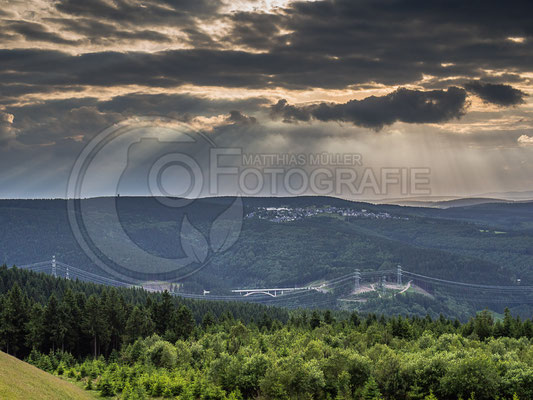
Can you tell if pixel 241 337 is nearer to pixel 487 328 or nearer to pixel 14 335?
pixel 14 335

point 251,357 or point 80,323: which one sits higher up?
point 251,357

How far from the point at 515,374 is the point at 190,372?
4812 cm

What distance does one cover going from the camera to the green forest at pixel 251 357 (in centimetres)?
8369

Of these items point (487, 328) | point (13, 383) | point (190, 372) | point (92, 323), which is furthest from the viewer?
point (487, 328)

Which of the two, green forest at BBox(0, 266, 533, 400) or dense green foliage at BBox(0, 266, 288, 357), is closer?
green forest at BBox(0, 266, 533, 400)

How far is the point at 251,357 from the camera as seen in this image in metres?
90.7

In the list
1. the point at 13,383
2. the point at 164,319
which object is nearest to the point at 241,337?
the point at 164,319

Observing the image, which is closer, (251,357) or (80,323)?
(251,357)

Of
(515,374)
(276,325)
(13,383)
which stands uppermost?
(13,383)

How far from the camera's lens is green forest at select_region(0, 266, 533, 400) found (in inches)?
3295

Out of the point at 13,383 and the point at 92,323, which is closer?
the point at 13,383

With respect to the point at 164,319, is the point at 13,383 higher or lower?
higher

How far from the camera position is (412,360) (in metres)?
91.0

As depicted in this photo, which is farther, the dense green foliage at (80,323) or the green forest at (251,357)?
the dense green foliage at (80,323)
